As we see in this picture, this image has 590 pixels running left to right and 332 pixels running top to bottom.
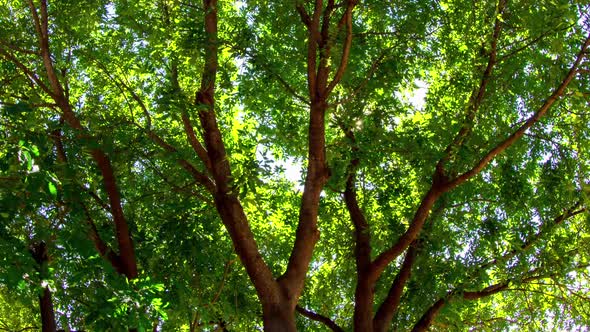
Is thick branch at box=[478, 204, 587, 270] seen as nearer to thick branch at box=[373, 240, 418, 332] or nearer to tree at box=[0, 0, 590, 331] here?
tree at box=[0, 0, 590, 331]

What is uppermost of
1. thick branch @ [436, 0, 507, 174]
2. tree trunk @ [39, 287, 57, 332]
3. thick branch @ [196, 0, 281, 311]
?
thick branch @ [436, 0, 507, 174]

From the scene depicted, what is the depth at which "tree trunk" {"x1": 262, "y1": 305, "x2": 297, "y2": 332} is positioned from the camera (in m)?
6.86

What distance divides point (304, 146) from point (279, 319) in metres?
2.74

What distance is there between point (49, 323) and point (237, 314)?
256 cm

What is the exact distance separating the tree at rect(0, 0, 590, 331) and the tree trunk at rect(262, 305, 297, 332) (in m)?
0.02

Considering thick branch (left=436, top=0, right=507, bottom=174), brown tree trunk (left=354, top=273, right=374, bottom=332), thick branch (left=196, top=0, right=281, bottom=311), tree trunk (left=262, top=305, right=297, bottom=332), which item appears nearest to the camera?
tree trunk (left=262, top=305, right=297, bottom=332)

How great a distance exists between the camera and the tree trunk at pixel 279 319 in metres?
6.86

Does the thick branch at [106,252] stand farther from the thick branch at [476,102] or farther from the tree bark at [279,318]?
the thick branch at [476,102]

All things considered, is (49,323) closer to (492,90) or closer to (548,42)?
(492,90)

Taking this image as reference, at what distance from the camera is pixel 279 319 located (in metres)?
6.91

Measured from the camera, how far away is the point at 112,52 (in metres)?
8.79

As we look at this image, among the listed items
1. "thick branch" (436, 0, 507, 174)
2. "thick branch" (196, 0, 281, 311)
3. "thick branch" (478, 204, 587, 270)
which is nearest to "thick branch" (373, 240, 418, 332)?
"thick branch" (478, 204, 587, 270)

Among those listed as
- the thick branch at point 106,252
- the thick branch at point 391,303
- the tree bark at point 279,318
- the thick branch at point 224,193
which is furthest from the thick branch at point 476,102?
the thick branch at point 106,252

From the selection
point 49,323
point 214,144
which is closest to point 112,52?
point 214,144
